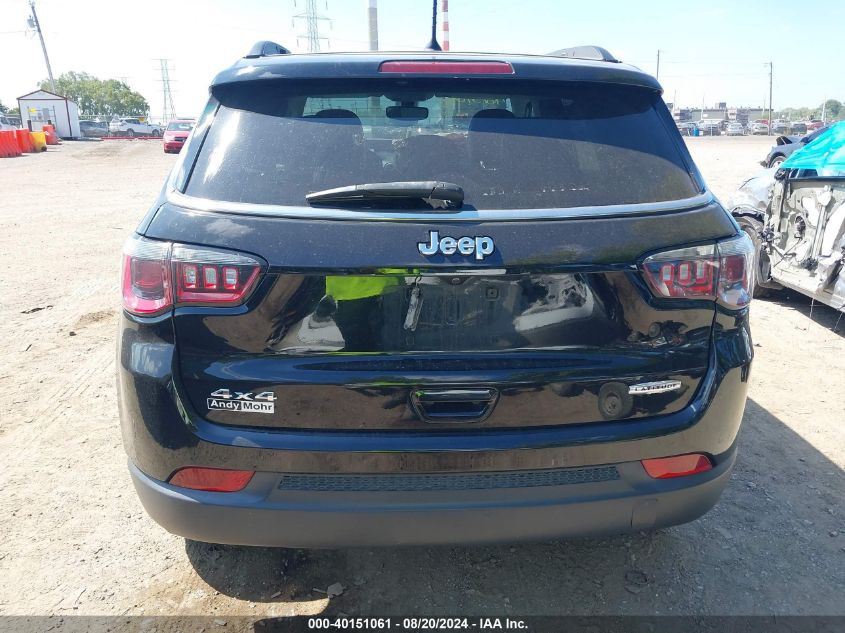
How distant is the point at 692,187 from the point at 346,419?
1.38 metres

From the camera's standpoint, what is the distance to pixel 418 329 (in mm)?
1983

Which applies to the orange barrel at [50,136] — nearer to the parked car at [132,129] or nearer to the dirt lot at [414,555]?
the parked car at [132,129]

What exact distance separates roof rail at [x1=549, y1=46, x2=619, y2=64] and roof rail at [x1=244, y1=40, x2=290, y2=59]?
4.00ft

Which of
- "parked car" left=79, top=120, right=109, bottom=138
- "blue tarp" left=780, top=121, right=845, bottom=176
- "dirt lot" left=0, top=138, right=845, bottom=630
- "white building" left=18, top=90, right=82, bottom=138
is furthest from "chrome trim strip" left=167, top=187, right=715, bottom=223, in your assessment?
"parked car" left=79, top=120, right=109, bottom=138

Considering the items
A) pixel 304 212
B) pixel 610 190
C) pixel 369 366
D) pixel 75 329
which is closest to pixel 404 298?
pixel 369 366

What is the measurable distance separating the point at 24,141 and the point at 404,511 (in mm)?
39479

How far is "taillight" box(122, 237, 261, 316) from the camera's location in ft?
6.37

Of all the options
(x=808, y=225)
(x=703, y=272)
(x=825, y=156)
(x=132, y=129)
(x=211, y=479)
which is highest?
(x=703, y=272)

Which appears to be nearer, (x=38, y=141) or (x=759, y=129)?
(x=38, y=141)

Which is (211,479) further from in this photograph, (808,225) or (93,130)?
(93,130)

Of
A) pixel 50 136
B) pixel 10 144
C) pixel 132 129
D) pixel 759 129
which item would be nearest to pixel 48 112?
pixel 132 129

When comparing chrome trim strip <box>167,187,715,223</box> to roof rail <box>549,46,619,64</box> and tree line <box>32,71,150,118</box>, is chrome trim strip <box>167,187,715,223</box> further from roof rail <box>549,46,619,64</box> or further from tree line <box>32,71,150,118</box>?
tree line <box>32,71,150,118</box>

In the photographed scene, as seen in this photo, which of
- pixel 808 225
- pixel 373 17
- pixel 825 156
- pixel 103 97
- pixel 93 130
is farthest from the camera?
pixel 103 97

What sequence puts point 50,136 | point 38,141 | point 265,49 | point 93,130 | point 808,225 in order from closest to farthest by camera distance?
1. point 265,49
2. point 808,225
3. point 38,141
4. point 50,136
5. point 93,130
